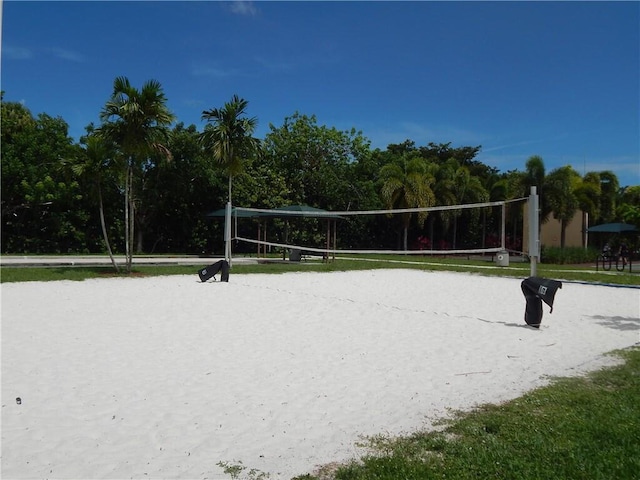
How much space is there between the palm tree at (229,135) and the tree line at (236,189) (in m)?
0.04

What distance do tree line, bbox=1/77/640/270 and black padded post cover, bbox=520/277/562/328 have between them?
10214 millimetres

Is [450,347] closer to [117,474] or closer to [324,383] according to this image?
[324,383]

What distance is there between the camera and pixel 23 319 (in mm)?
7113

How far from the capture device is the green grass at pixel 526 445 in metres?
2.79

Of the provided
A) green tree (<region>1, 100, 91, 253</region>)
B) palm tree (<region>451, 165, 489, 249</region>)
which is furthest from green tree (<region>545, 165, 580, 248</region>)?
green tree (<region>1, 100, 91, 253</region>)

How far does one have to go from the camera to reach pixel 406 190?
1063 inches

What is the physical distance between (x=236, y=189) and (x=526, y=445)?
23.2 meters

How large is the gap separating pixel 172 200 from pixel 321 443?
23.6 m

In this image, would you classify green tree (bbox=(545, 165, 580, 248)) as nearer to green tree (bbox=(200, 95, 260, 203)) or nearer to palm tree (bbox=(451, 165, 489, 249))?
palm tree (bbox=(451, 165, 489, 249))

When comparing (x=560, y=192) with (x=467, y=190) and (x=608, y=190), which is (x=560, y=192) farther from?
(x=608, y=190)

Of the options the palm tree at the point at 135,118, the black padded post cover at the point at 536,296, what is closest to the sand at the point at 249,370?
the black padded post cover at the point at 536,296

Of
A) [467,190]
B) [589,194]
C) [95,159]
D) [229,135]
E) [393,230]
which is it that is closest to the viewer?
[95,159]

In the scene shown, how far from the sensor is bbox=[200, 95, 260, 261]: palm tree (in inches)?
740

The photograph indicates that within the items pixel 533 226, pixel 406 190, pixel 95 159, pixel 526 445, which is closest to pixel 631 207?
pixel 406 190
